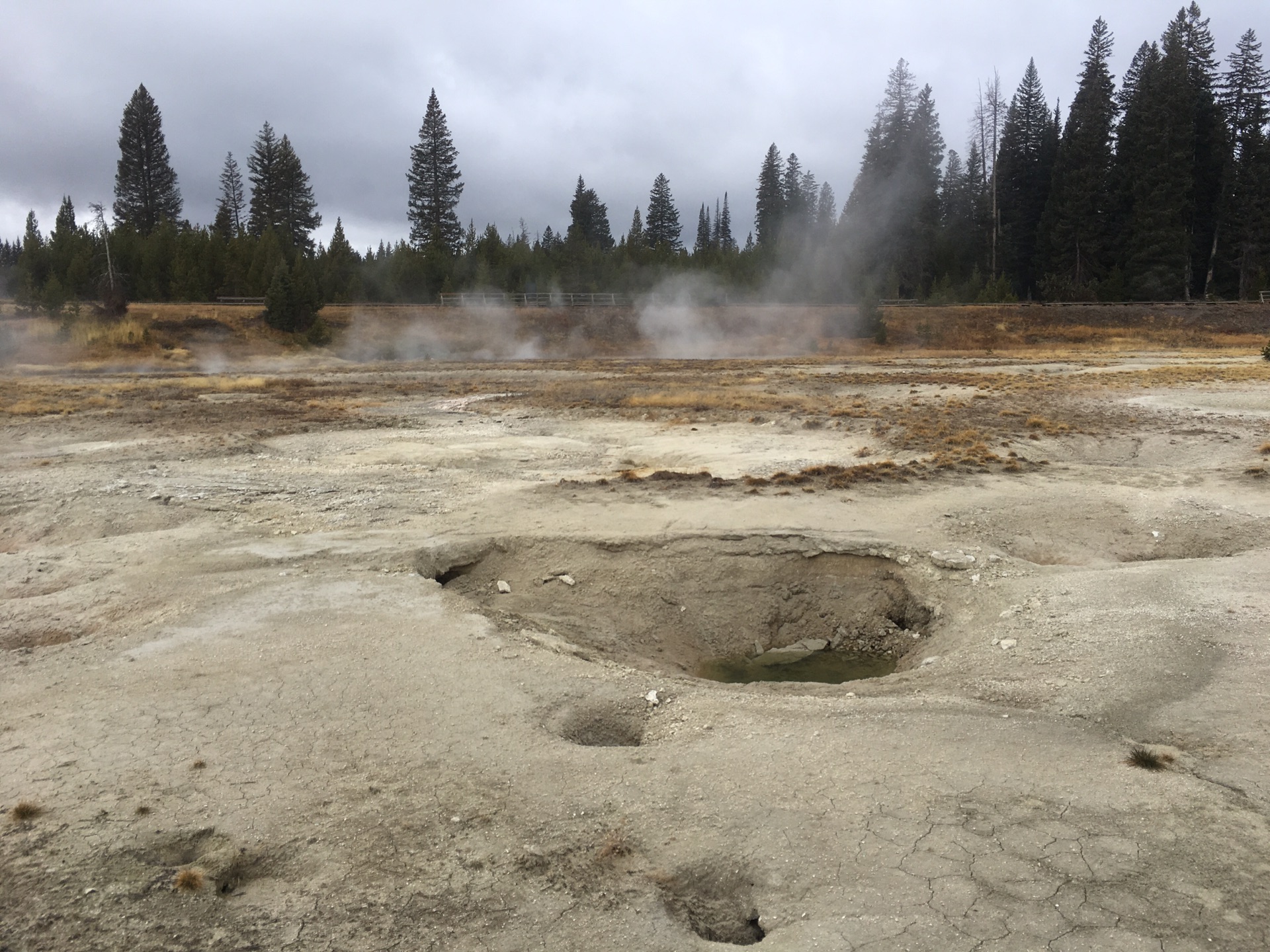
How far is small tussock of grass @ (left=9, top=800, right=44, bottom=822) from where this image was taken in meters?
4.58

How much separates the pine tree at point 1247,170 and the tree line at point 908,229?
0.13 metres

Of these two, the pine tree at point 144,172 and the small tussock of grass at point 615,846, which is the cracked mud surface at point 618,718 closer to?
the small tussock of grass at point 615,846

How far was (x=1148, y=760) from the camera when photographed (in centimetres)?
521

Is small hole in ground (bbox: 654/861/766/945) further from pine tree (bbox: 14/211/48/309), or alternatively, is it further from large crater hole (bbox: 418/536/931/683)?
pine tree (bbox: 14/211/48/309)

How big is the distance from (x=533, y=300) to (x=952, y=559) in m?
58.1

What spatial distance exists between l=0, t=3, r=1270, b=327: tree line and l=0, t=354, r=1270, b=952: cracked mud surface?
4248 cm

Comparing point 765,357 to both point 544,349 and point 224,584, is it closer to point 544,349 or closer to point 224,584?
point 544,349

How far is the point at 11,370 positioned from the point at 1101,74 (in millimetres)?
72217

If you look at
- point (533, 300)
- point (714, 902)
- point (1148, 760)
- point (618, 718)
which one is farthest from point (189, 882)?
point (533, 300)

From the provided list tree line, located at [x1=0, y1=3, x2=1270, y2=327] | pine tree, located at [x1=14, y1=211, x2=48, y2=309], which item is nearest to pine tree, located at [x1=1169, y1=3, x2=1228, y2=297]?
tree line, located at [x1=0, y1=3, x2=1270, y2=327]

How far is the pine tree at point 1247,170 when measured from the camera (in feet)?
173

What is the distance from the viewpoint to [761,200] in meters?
84.5

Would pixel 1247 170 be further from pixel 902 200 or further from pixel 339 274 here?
pixel 339 274

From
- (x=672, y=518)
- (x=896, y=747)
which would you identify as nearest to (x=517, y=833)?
(x=896, y=747)
